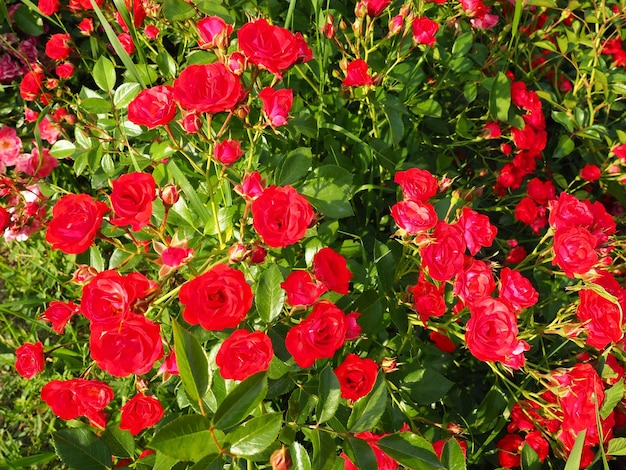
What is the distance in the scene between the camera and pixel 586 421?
116 cm

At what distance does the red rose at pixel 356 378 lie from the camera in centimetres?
101

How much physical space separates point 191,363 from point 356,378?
40 cm

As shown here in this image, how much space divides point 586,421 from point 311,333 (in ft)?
2.40

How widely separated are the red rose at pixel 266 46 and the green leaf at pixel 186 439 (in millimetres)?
763

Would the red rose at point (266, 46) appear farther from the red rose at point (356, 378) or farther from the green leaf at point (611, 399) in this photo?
the green leaf at point (611, 399)

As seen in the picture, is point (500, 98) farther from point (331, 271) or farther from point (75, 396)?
point (75, 396)

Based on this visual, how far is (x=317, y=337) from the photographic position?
0.93 meters

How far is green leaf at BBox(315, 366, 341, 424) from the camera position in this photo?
0.93 meters

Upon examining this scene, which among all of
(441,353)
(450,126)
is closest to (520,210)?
(450,126)

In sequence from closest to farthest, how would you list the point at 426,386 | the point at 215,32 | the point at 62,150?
the point at 215,32
the point at 426,386
the point at 62,150

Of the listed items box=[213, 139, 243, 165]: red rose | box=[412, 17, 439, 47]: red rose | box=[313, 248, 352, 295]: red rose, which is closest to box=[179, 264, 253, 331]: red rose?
box=[313, 248, 352, 295]: red rose

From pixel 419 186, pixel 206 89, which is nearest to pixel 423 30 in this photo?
pixel 419 186

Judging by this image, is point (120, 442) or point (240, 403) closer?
point (240, 403)

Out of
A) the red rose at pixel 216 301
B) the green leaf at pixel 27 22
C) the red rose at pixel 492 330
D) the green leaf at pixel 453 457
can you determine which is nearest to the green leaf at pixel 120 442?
the red rose at pixel 216 301
